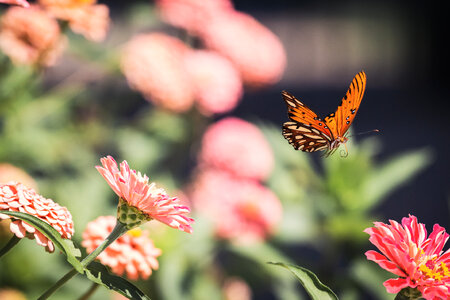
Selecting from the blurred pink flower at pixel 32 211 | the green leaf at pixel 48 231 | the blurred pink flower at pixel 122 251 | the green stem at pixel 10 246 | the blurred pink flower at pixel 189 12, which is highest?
the green leaf at pixel 48 231

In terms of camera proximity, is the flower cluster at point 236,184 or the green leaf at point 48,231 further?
the flower cluster at point 236,184

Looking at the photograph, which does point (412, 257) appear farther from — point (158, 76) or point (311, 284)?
point (158, 76)

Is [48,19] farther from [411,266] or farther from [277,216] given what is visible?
[411,266]

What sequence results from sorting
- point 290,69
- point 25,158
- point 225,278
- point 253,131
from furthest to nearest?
point 290,69, point 253,131, point 225,278, point 25,158

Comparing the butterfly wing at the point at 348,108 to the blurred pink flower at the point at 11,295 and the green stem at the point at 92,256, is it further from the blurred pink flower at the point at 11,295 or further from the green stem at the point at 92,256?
the blurred pink flower at the point at 11,295

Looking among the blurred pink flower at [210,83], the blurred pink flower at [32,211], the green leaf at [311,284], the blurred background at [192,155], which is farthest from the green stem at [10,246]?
the blurred pink flower at [210,83]

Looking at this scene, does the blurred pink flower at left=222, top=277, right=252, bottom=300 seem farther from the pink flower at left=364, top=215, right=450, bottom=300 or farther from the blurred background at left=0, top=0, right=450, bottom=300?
the pink flower at left=364, top=215, right=450, bottom=300

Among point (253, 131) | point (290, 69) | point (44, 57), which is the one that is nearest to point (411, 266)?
point (44, 57)

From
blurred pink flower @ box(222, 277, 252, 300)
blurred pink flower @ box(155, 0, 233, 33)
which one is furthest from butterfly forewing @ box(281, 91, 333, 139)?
blurred pink flower @ box(155, 0, 233, 33)
